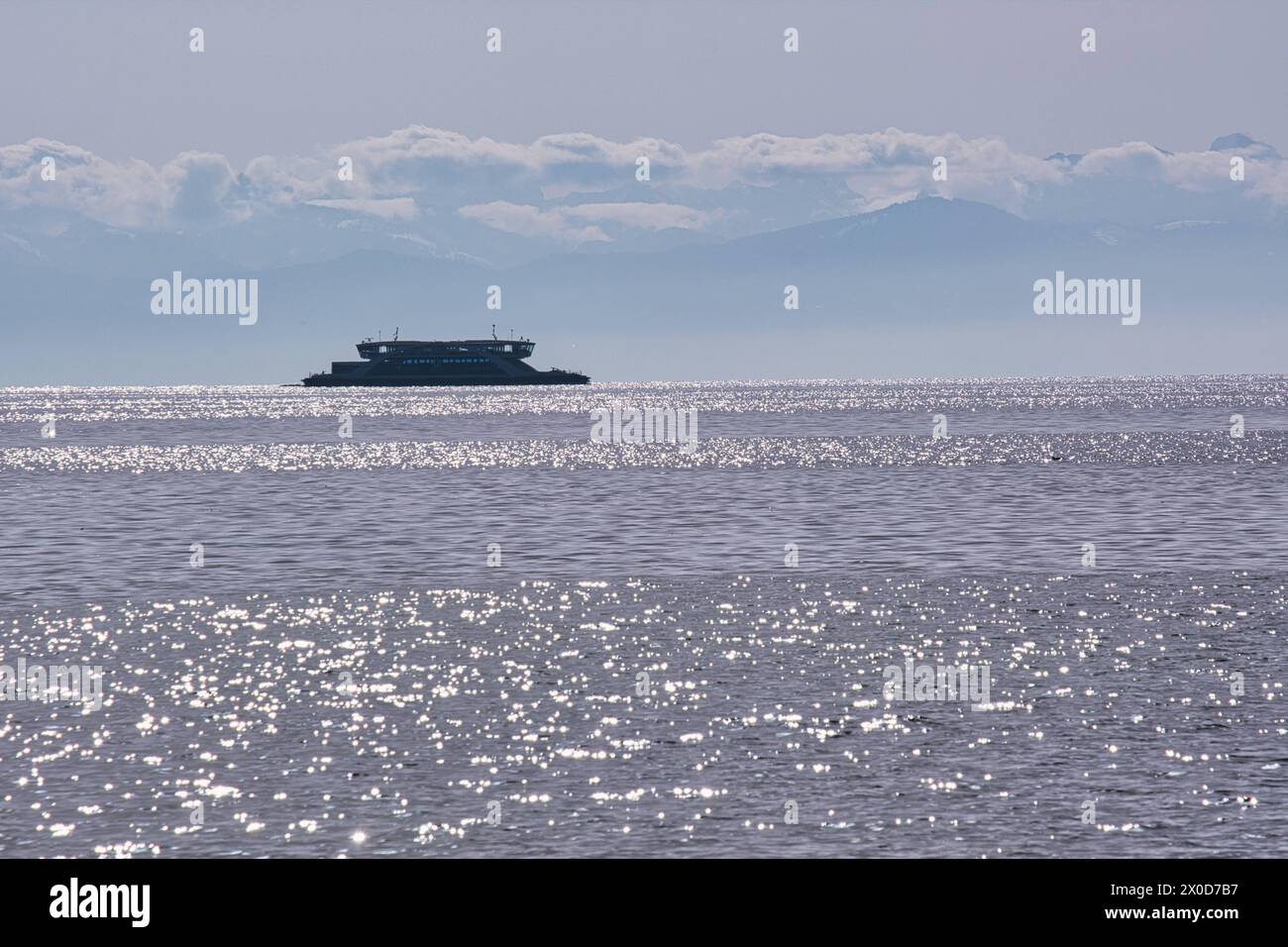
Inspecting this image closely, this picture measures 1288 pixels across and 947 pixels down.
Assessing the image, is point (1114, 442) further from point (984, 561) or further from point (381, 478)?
point (984, 561)

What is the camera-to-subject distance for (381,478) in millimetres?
107812

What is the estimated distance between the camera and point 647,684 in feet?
101

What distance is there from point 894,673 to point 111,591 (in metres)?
25.3

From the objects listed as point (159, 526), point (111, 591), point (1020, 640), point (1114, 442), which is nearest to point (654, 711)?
point (1020, 640)

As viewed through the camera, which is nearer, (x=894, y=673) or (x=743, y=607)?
(x=894, y=673)

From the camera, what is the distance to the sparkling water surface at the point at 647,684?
21.0 m

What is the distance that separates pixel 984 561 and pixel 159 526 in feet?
123

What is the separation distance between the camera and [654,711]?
92.5ft

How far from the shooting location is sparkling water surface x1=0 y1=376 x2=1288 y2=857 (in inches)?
826
